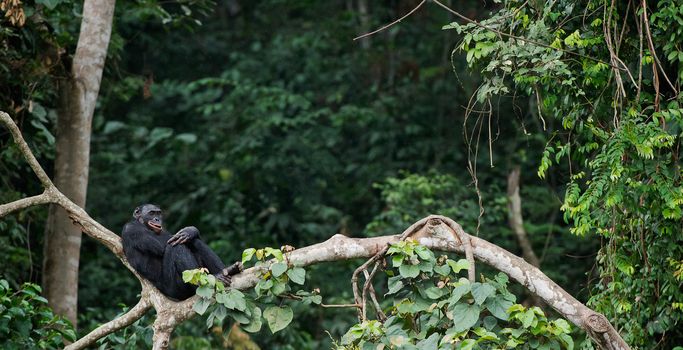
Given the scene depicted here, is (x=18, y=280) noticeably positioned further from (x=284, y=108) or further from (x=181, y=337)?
(x=284, y=108)

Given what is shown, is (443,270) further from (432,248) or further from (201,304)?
(201,304)

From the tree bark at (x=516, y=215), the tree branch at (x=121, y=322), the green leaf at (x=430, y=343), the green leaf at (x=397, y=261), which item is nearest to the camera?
the green leaf at (x=430, y=343)

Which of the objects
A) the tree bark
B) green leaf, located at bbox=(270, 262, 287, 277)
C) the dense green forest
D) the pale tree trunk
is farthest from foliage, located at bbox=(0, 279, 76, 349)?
the tree bark

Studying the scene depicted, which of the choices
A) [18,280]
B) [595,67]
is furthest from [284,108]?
[595,67]

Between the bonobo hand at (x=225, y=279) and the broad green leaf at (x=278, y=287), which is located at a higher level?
the broad green leaf at (x=278, y=287)

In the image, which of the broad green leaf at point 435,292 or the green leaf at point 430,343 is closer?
the green leaf at point 430,343

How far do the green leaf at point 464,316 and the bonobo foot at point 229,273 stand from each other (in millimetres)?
1506

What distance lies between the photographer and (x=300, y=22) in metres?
18.1

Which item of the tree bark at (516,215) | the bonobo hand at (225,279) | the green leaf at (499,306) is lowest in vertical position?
the tree bark at (516,215)

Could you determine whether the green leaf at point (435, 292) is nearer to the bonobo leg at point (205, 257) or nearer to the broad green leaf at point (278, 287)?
the broad green leaf at point (278, 287)

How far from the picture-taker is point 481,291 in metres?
5.00

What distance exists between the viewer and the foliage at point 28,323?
278 inches

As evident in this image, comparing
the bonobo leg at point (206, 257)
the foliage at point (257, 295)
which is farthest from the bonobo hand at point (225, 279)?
the bonobo leg at point (206, 257)

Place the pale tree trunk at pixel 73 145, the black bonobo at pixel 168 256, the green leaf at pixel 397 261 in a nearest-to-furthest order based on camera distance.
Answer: the green leaf at pixel 397 261, the black bonobo at pixel 168 256, the pale tree trunk at pixel 73 145
